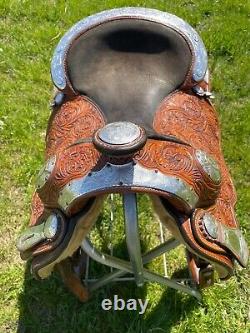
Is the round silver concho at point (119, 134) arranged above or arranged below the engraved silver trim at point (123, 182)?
above

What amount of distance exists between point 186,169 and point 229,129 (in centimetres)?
174

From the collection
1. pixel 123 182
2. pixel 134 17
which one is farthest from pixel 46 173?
pixel 134 17

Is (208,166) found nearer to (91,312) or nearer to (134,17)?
(134,17)

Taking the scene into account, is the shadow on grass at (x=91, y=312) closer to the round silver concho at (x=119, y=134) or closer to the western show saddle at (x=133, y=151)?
the western show saddle at (x=133, y=151)

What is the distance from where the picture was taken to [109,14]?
7.46 feet

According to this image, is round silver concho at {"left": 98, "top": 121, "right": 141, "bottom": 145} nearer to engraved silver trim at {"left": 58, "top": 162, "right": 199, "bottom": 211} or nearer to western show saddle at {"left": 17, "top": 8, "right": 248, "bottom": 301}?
western show saddle at {"left": 17, "top": 8, "right": 248, "bottom": 301}

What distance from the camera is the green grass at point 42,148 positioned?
2586 millimetres

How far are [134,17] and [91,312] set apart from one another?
1.45 meters

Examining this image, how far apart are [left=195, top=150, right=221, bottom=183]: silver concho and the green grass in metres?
1.04

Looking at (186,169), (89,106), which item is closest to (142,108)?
(89,106)

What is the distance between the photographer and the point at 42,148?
3.31 metres

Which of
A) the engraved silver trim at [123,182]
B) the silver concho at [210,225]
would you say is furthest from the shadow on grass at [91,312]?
the engraved silver trim at [123,182]

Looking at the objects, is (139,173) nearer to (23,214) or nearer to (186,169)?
(186,169)

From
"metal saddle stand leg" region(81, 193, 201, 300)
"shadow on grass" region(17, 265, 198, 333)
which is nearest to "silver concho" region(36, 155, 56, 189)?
"metal saddle stand leg" region(81, 193, 201, 300)
